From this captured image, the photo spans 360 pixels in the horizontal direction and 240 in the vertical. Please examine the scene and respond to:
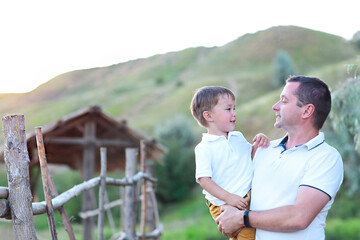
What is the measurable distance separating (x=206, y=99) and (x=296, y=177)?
30.5 inches

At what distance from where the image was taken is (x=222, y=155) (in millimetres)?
2916

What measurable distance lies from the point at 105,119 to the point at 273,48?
64.5m

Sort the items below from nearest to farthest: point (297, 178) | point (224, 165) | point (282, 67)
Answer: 1. point (297, 178)
2. point (224, 165)
3. point (282, 67)

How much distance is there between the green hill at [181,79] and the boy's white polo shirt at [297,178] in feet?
107

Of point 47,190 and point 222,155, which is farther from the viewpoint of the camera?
point 47,190

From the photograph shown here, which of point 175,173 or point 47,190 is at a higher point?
point 47,190

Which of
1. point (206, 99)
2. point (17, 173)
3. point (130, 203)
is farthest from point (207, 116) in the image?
point (130, 203)

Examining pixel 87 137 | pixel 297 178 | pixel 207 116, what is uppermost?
pixel 207 116

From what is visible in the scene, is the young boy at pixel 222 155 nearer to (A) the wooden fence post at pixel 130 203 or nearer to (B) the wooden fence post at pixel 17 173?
(B) the wooden fence post at pixel 17 173

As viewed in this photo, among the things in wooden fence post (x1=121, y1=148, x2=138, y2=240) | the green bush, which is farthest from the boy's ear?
the green bush

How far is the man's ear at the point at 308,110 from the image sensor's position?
8.86 feet

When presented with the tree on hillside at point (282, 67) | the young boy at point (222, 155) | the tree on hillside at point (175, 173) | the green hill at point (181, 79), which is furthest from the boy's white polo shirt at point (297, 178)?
the tree on hillside at point (282, 67)

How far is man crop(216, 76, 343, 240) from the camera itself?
8.14ft

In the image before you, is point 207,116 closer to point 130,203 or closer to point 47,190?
point 47,190
